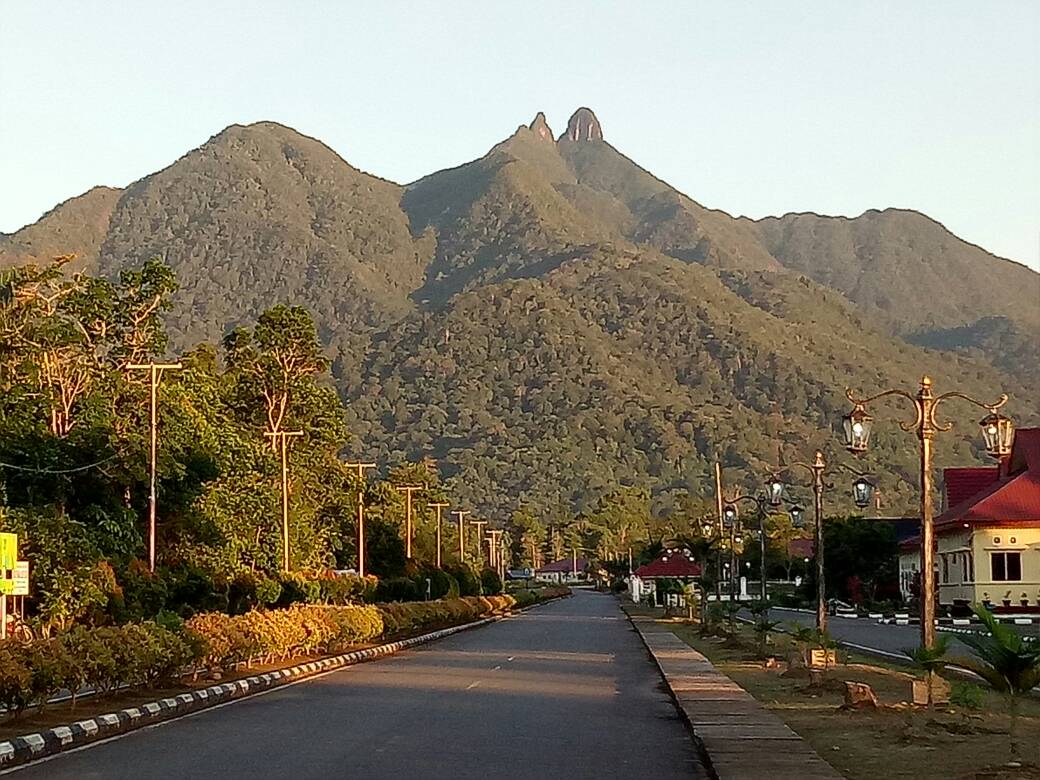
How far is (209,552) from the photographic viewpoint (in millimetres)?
47094

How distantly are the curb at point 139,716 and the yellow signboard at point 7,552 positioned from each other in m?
5.35

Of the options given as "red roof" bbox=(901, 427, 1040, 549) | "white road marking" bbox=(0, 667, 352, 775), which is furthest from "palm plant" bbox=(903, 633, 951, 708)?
"red roof" bbox=(901, 427, 1040, 549)

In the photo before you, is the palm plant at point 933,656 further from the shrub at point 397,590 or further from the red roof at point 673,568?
the red roof at point 673,568

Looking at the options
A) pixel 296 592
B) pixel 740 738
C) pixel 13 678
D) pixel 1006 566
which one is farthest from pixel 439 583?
pixel 740 738

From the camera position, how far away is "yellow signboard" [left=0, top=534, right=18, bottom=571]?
30094 mm

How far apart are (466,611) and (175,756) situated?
168 feet

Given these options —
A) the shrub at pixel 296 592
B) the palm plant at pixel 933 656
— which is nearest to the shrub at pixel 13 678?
the palm plant at pixel 933 656

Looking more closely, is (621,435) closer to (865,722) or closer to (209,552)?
(209,552)

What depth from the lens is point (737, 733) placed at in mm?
17969

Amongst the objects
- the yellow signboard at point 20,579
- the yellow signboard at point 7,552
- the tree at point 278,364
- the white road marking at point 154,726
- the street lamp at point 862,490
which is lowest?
the white road marking at point 154,726

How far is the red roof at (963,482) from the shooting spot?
239ft

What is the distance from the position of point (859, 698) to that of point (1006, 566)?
41.7 meters

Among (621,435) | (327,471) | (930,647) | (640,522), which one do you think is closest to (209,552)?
Answer: (327,471)

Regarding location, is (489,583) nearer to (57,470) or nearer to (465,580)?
(465,580)
